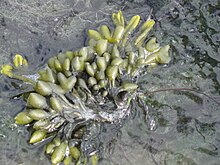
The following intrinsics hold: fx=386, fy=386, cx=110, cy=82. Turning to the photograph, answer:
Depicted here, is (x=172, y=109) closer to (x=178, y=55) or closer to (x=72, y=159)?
(x=178, y=55)

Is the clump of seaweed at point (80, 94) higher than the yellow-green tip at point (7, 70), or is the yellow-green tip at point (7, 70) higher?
the yellow-green tip at point (7, 70)

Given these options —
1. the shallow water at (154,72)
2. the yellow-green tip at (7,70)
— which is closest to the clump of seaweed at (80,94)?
the yellow-green tip at (7,70)

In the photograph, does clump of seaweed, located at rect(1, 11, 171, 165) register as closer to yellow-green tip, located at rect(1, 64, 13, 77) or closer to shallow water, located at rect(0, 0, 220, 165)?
yellow-green tip, located at rect(1, 64, 13, 77)

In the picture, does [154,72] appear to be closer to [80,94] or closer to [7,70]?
[80,94]

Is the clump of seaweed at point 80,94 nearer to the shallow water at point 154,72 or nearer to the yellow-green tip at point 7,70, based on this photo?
the yellow-green tip at point 7,70

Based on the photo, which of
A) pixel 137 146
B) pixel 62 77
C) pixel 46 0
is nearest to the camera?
pixel 62 77

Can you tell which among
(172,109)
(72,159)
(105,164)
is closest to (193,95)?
(172,109)
